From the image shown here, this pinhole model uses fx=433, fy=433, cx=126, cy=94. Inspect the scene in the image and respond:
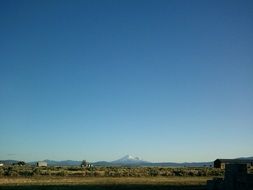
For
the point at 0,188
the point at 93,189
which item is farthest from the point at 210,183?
the point at 0,188

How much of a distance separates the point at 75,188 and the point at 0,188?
603cm

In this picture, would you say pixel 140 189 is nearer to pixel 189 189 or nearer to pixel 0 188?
pixel 189 189

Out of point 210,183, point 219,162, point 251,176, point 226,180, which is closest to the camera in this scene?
point 251,176

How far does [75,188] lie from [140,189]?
514 centimetres

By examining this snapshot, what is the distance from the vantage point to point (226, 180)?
2169cm

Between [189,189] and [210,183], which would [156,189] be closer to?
[189,189]

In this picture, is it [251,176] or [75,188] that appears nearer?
[251,176]

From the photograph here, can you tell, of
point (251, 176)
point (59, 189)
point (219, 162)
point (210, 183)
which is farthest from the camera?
point (219, 162)

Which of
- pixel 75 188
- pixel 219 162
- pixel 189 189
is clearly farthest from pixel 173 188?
pixel 219 162

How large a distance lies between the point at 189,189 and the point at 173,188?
4.80 feet

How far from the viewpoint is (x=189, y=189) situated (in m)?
33.0

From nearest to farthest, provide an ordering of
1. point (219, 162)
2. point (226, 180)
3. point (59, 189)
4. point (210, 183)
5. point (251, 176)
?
point (251, 176) < point (226, 180) < point (210, 183) < point (59, 189) < point (219, 162)

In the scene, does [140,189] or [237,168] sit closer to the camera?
[237,168]

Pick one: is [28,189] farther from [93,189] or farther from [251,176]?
[251,176]
